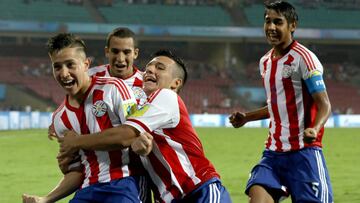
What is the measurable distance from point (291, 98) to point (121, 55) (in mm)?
1629

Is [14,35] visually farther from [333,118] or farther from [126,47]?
[126,47]

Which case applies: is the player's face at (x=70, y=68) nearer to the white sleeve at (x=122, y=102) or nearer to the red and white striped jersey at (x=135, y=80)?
the white sleeve at (x=122, y=102)

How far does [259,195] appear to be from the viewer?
6.15 meters

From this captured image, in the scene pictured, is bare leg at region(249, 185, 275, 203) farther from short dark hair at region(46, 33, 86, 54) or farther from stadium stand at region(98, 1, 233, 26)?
stadium stand at region(98, 1, 233, 26)

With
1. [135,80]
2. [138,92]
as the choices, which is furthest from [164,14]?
[138,92]

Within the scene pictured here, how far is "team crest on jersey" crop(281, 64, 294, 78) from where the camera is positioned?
617cm

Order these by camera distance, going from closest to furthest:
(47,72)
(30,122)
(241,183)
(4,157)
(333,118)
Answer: (241,183) → (4,157) → (30,122) → (333,118) → (47,72)

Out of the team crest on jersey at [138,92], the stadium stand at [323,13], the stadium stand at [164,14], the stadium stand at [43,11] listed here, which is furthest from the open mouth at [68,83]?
the stadium stand at [323,13]

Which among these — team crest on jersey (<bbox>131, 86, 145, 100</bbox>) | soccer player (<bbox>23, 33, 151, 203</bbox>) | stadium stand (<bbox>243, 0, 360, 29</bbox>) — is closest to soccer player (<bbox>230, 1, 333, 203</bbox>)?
team crest on jersey (<bbox>131, 86, 145, 100</bbox>)

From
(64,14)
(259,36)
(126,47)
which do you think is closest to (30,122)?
(64,14)

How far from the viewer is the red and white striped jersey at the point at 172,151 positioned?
16.1 feet

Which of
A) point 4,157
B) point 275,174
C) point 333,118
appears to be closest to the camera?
point 275,174

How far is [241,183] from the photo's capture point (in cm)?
1246

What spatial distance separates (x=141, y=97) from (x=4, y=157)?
37.6 ft
